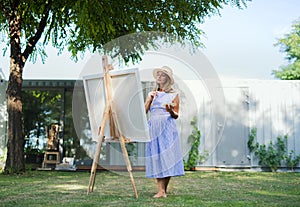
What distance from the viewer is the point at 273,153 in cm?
995

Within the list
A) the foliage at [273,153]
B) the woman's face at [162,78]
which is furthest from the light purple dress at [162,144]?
the foliage at [273,153]

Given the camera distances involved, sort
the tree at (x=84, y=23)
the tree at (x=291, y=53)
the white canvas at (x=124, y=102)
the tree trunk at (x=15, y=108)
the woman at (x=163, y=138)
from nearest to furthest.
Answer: the white canvas at (x=124, y=102)
the woman at (x=163, y=138)
the tree at (x=84, y=23)
the tree trunk at (x=15, y=108)
the tree at (x=291, y=53)

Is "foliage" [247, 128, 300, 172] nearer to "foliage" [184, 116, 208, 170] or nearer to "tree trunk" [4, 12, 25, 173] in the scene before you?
"foliage" [184, 116, 208, 170]

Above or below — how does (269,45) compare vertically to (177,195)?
above

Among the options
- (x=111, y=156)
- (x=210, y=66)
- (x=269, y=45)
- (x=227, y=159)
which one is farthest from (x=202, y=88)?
(x=269, y=45)

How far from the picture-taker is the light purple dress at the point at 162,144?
461cm

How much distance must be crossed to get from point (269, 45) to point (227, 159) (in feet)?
82.4

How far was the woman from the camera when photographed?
4.60m

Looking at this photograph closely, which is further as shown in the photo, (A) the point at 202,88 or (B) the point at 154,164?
(A) the point at 202,88

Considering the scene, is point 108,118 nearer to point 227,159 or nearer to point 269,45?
point 227,159

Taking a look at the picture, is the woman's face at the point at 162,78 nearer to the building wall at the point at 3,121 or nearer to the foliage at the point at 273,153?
the foliage at the point at 273,153

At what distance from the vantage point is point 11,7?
8.56 meters

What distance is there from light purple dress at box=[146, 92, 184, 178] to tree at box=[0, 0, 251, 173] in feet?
10.8

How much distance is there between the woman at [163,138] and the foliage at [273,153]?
5.81 metres
